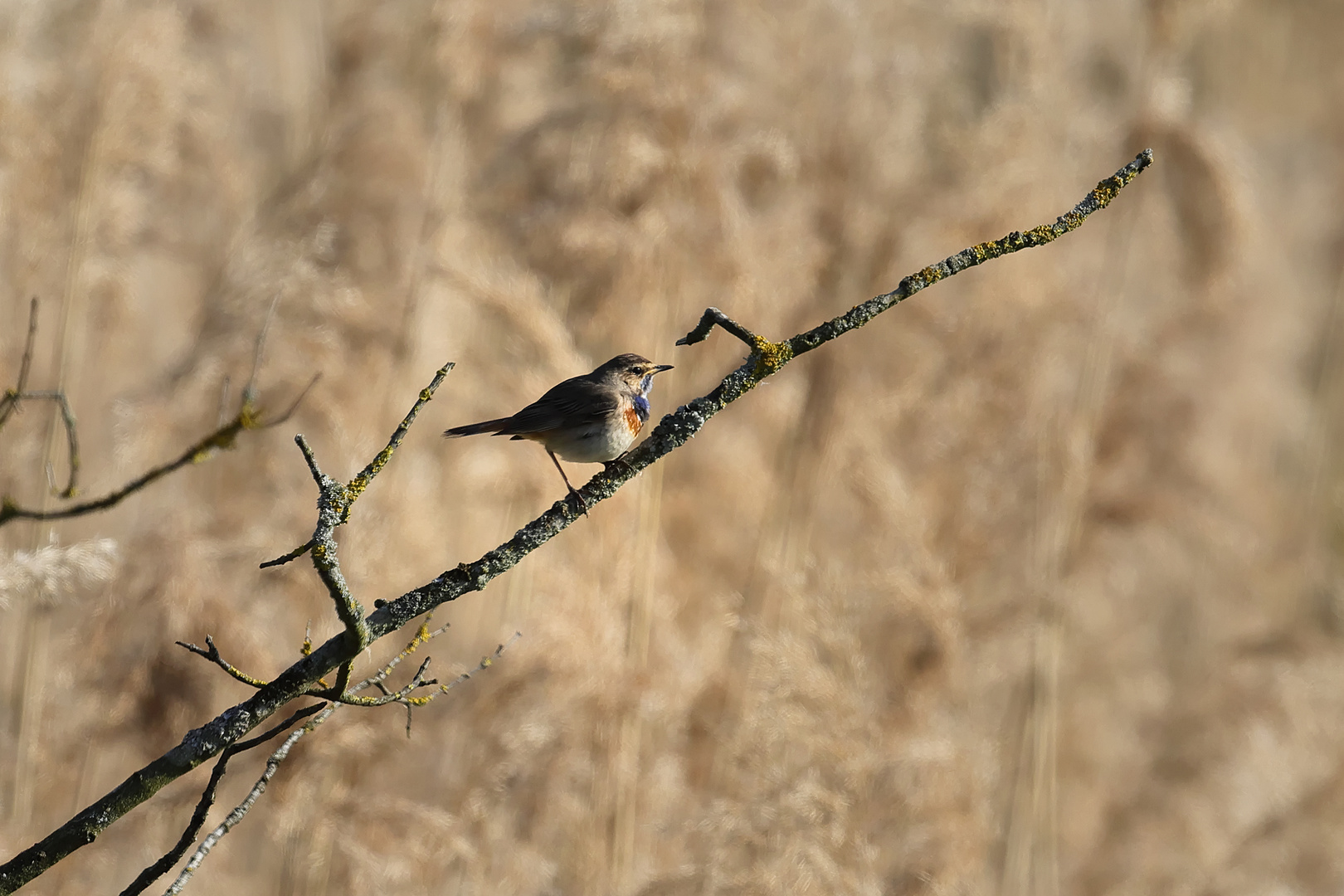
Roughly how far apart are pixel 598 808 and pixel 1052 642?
203 centimetres

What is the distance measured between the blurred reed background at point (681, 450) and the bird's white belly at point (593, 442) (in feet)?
4.09

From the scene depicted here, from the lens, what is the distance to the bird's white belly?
2777 millimetres

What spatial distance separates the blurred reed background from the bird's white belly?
125 centimetres

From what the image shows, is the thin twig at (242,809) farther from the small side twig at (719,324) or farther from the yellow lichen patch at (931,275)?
the yellow lichen patch at (931,275)

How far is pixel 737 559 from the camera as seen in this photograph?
5523mm

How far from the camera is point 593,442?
2773 millimetres

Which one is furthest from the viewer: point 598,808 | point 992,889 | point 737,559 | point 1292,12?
point 1292,12

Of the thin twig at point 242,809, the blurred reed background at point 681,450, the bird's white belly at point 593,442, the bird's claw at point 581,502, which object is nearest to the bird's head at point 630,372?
the bird's white belly at point 593,442

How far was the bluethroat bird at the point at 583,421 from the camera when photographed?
279 centimetres

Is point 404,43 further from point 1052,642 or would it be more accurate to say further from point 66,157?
point 1052,642

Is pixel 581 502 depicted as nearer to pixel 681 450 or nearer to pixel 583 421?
pixel 583 421

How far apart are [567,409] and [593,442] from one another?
0.11 m

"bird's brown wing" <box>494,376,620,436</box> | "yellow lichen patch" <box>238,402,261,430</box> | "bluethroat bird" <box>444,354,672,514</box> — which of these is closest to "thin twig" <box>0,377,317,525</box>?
"yellow lichen patch" <box>238,402,261,430</box>

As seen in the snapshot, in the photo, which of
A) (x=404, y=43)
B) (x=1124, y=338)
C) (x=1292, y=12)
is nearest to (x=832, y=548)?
(x=1124, y=338)
